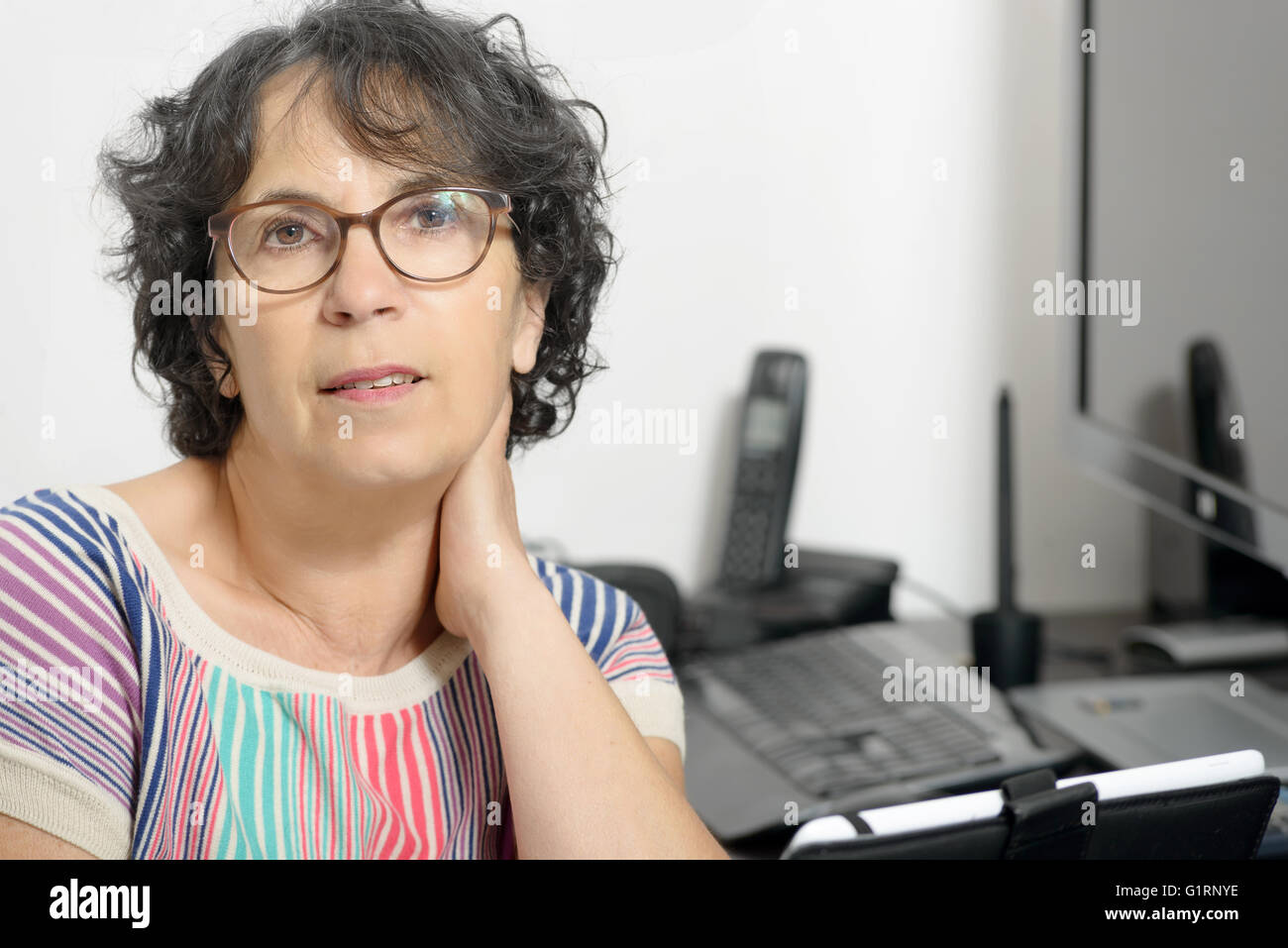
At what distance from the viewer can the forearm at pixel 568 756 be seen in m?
0.62

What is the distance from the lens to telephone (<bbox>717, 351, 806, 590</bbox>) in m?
1.19

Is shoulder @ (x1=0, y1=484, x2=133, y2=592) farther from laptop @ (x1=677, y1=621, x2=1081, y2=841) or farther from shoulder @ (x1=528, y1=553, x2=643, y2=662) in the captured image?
laptop @ (x1=677, y1=621, x2=1081, y2=841)

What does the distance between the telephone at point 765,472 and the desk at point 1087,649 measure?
154 millimetres

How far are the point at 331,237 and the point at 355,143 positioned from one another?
0.04 meters

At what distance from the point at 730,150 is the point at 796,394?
0.24m

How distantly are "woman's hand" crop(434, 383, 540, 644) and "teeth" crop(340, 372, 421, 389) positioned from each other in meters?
0.08

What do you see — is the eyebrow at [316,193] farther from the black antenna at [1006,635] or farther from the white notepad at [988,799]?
the black antenna at [1006,635]

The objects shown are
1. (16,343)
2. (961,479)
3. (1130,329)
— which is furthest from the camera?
(961,479)

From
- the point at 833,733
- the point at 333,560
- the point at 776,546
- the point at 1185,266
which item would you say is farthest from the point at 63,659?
the point at 1185,266

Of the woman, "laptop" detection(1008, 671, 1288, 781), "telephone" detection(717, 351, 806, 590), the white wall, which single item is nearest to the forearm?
the woman

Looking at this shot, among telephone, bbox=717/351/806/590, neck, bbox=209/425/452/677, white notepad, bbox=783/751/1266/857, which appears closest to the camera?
white notepad, bbox=783/751/1266/857

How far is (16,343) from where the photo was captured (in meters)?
0.68
